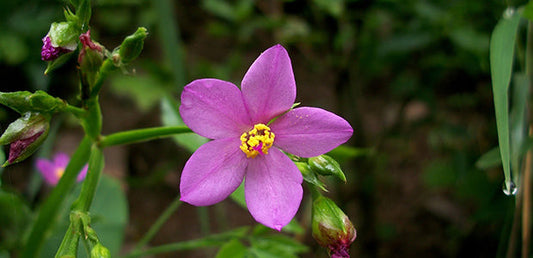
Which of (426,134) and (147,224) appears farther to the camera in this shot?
(426,134)

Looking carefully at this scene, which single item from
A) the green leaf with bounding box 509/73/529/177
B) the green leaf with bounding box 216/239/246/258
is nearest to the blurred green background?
the green leaf with bounding box 509/73/529/177

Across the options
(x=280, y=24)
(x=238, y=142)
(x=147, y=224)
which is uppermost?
(x=280, y=24)

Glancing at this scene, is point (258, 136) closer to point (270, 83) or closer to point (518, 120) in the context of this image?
point (270, 83)

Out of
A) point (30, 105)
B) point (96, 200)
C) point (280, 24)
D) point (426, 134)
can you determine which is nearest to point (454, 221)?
point (426, 134)

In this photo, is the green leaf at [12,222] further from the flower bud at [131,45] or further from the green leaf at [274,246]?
the flower bud at [131,45]

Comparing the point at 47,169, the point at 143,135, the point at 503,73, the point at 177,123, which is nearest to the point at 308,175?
the point at 143,135

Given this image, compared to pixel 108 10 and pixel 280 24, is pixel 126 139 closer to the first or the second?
pixel 280 24
